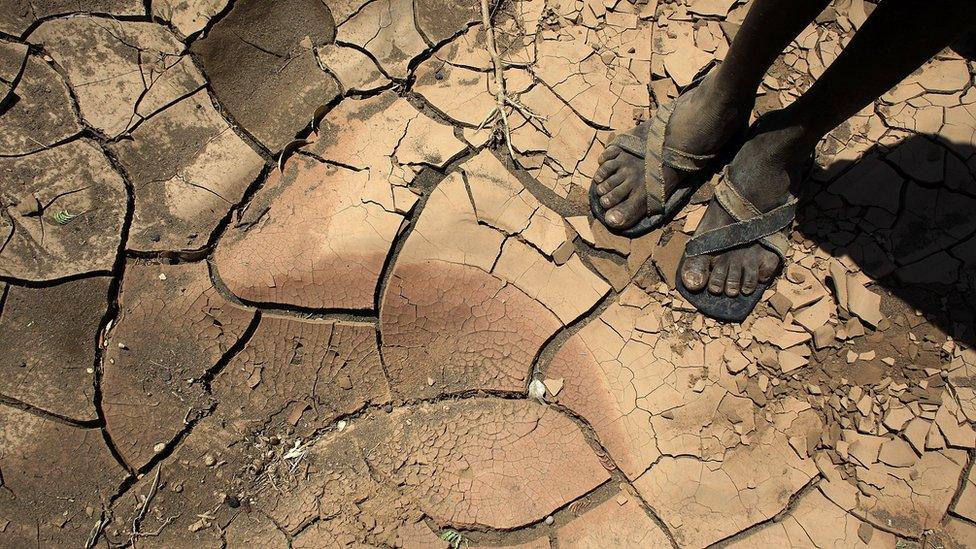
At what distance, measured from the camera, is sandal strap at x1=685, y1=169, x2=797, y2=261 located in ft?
7.13

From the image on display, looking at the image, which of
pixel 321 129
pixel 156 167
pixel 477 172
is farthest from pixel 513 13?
pixel 156 167

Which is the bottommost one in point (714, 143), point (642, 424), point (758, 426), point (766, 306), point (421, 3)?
point (642, 424)

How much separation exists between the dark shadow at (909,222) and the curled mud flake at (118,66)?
99.9 inches

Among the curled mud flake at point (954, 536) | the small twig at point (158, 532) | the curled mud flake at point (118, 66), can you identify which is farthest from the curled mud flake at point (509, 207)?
the curled mud flake at point (954, 536)

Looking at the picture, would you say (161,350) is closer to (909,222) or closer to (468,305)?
(468,305)

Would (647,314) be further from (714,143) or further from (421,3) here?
(421,3)

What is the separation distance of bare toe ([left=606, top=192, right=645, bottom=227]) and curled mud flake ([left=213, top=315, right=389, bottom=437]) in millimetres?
977

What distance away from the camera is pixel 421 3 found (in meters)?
2.55

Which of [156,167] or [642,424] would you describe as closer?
[642,424]

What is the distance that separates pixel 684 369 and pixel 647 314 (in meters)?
0.23

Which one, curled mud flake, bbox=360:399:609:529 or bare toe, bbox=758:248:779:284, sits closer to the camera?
curled mud flake, bbox=360:399:609:529

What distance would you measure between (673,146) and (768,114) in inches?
13.3

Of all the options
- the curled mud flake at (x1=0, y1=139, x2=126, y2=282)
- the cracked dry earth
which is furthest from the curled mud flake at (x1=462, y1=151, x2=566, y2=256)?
the curled mud flake at (x1=0, y1=139, x2=126, y2=282)

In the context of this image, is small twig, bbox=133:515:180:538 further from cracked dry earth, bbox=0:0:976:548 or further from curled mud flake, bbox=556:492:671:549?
curled mud flake, bbox=556:492:671:549
